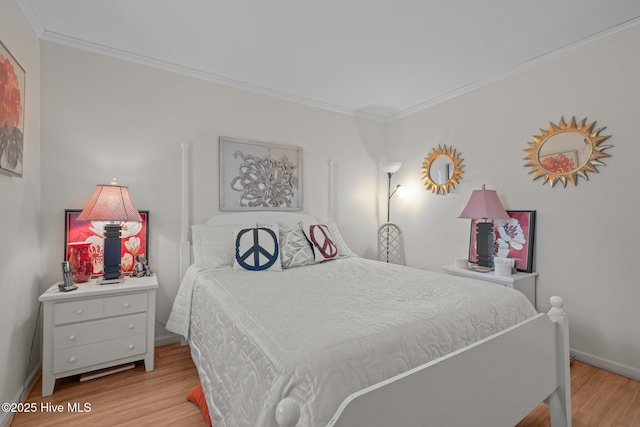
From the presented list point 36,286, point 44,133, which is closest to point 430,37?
point 44,133

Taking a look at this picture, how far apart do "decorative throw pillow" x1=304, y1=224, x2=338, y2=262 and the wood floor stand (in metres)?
1.28

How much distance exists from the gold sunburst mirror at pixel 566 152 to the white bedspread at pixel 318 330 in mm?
1317

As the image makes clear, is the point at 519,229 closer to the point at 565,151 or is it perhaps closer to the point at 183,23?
the point at 565,151

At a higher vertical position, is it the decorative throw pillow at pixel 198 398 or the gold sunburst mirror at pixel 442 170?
the gold sunburst mirror at pixel 442 170

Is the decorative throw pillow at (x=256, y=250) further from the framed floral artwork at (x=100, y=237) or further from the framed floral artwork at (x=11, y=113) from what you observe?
the framed floral artwork at (x=11, y=113)

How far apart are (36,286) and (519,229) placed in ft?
12.4

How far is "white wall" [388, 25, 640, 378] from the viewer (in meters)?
2.06

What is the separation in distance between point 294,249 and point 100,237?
1.52 metres

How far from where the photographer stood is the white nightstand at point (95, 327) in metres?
1.80

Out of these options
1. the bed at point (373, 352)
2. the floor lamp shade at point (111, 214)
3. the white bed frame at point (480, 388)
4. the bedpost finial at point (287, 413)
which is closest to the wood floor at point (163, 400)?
the bed at point (373, 352)

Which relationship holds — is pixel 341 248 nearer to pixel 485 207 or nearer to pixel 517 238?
pixel 485 207

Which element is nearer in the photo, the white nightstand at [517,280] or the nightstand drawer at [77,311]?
the nightstand drawer at [77,311]

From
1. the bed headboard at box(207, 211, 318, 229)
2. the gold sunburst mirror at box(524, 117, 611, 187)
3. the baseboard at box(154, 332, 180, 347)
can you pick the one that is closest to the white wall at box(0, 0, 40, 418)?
the baseboard at box(154, 332, 180, 347)

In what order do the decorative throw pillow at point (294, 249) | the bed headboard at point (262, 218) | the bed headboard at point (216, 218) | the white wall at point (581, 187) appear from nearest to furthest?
1. the white wall at point (581, 187)
2. the decorative throw pillow at point (294, 249)
3. the bed headboard at point (216, 218)
4. the bed headboard at point (262, 218)
